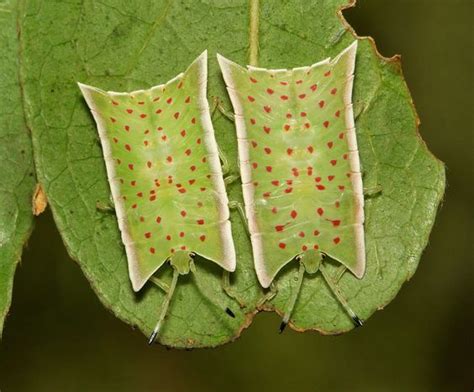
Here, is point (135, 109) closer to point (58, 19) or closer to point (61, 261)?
point (58, 19)

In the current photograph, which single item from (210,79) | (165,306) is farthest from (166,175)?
(165,306)

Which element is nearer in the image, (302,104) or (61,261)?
(302,104)

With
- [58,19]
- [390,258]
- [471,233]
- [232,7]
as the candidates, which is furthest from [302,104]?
[471,233]

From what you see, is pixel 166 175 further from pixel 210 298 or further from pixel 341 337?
pixel 341 337

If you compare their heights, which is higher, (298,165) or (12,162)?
(298,165)

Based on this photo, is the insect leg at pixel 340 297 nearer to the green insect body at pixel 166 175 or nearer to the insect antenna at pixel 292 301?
the insect antenna at pixel 292 301
